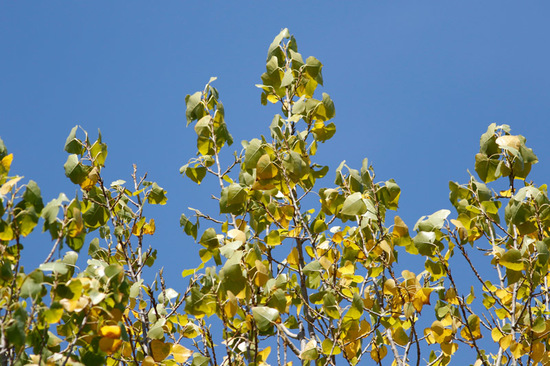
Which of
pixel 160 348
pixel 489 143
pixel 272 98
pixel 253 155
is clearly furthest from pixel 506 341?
pixel 272 98

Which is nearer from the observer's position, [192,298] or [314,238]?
[192,298]

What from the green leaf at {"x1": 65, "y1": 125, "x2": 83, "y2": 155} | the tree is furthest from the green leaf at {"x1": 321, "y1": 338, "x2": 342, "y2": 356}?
the green leaf at {"x1": 65, "y1": 125, "x2": 83, "y2": 155}

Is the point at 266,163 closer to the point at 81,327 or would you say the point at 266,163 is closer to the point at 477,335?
the point at 81,327

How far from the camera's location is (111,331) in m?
2.06

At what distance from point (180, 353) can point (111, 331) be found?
727 millimetres

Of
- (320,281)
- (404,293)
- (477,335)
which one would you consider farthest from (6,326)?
(477,335)

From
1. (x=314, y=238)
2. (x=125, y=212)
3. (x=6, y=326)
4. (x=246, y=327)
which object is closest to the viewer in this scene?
(x=6, y=326)

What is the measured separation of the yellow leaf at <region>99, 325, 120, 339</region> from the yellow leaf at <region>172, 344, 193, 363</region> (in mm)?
684

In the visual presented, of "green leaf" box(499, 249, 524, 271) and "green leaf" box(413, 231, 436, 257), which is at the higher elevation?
"green leaf" box(413, 231, 436, 257)

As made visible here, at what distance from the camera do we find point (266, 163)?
266 cm

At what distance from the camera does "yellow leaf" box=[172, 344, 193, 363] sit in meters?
2.69

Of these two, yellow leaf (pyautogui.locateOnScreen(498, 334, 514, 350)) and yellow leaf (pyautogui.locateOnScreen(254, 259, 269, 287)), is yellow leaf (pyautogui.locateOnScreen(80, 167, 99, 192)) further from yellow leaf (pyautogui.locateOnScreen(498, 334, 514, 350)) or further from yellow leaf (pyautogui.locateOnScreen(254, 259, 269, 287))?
yellow leaf (pyautogui.locateOnScreen(498, 334, 514, 350))

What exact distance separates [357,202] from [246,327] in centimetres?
75

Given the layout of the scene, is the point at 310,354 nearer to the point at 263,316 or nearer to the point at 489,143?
the point at 263,316
